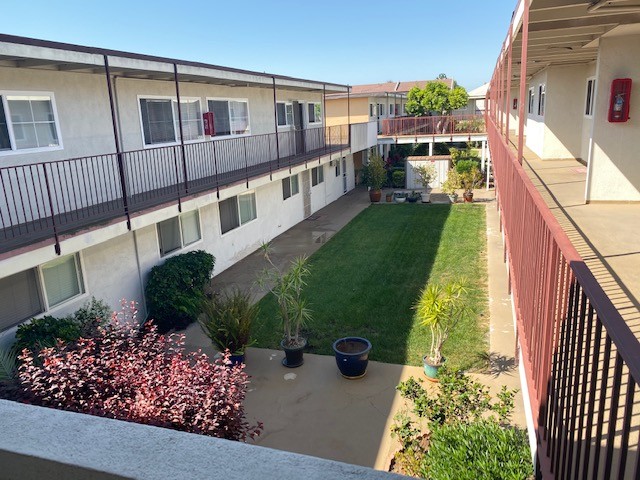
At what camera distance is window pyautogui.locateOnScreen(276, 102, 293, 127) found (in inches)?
834

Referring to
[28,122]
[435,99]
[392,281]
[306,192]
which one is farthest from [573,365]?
[435,99]

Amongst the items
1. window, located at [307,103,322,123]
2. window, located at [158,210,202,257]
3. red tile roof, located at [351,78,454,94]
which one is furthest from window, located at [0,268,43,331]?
red tile roof, located at [351,78,454,94]

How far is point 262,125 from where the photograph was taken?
19.5 meters

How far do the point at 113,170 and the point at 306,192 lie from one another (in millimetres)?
13111

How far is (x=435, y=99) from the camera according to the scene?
3662 cm

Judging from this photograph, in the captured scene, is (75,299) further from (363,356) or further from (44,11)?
(44,11)

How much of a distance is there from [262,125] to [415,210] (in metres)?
9.13

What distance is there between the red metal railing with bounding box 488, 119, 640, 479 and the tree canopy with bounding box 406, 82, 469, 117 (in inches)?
1352

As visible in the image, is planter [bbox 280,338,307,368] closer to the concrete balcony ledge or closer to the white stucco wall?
the white stucco wall

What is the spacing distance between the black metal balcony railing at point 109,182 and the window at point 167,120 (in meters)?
0.41

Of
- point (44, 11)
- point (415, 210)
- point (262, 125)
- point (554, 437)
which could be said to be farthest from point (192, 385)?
point (44, 11)

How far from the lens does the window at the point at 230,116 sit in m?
16.0

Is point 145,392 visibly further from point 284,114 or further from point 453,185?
point 453,185

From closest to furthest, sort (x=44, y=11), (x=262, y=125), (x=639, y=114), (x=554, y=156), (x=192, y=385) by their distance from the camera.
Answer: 1. (x=192, y=385)
2. (x=639, y=114)
3. (x=554, y=156)
4. (x=262, y=125)
5. (x=44, y=11)
